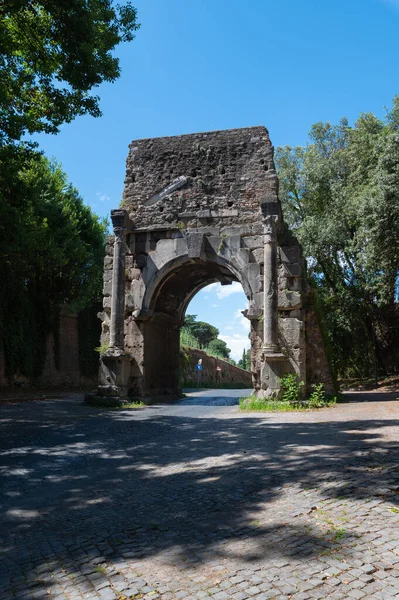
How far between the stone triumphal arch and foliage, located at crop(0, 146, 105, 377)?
3713 millimetres

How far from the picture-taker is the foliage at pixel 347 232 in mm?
18448

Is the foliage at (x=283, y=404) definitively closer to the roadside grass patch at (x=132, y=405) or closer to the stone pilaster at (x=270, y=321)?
the stone pilaster at (x=270, y=321)

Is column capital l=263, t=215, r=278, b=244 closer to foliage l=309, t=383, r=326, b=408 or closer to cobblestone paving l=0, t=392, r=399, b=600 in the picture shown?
foliage l=309, t=383, r=326, b=408

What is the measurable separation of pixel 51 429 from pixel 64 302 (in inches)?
613

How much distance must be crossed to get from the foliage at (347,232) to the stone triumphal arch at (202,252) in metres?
4.87

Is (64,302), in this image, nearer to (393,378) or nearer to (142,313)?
(142,313)

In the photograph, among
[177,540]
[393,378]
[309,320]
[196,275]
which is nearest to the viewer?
[177,540]

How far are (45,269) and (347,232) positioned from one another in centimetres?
1351

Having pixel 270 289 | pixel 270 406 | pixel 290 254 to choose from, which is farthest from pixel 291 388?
pixel 290 254

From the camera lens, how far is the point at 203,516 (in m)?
3.65

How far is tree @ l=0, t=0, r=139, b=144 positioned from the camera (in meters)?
9.57

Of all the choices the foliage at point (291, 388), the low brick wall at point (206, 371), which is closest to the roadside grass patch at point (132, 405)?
the foliage at point (291, 388)

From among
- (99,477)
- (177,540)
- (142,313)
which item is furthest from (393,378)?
(177,540)

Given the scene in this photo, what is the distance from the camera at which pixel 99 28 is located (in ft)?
34.3
